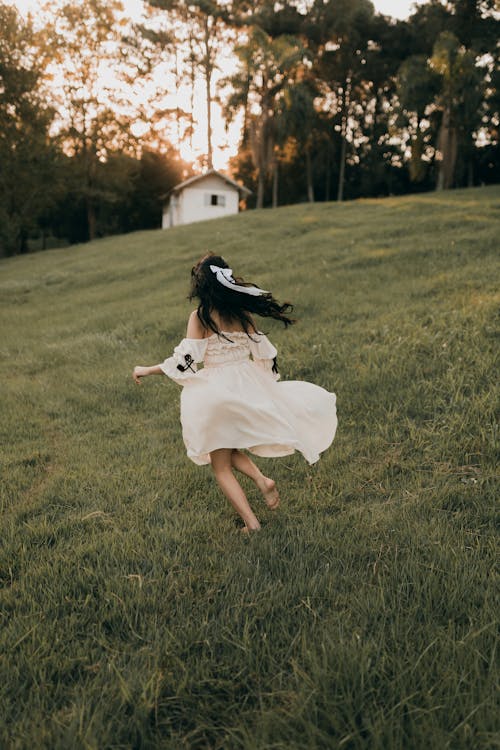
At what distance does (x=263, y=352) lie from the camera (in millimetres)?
3902

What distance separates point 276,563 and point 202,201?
43968 millimetres

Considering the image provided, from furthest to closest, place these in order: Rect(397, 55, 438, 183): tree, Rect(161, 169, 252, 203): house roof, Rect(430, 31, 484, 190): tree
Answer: Rect(161, 169, 252, 203): house roof < Rect(397, 55, 438, 183): tree < Rect(430, 31, 484, 190): tree

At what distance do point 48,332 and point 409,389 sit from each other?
28.5ft

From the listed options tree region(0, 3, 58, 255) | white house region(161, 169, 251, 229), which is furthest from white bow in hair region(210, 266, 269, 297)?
white house region(161, 169, 251, 229)

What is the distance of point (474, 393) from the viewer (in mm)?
5191

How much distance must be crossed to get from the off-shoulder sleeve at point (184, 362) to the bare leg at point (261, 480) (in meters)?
0.68

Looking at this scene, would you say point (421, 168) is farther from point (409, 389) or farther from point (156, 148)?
point (409, 389)

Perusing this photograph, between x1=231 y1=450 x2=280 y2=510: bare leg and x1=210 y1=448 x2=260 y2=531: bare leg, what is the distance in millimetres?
134

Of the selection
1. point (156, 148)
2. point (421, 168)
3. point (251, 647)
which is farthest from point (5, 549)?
point (156, 148)

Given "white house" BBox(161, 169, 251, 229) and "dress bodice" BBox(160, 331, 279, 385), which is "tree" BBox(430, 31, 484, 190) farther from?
"dress bodice" BBox(160, 331, 279, 385)

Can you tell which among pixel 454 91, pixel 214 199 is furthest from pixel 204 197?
pixel 454 91

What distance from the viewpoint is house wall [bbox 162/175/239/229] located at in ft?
142

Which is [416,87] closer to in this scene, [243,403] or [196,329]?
[196,329]

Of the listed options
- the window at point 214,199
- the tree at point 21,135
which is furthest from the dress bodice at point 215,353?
the window at point 214,199
